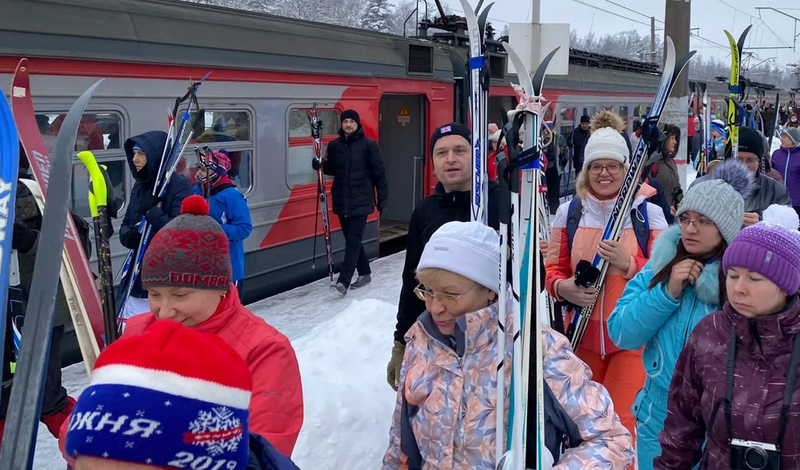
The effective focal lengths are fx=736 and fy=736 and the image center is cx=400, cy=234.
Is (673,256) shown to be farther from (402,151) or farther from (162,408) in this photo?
(402,151)

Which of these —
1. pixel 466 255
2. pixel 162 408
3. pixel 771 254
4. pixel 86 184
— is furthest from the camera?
pixel 86 184

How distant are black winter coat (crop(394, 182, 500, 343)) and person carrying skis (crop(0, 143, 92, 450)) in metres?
1.49

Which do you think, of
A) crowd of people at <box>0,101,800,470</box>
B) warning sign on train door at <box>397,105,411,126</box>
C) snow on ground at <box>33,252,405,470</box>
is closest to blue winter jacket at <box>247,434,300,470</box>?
crowd of people at <box>0,101,800,470</box>

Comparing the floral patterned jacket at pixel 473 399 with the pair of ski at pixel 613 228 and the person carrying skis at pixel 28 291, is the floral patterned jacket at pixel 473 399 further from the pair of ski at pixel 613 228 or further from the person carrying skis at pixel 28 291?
the person carrying skis at pixel 28 291

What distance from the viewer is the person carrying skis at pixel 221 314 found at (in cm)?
187

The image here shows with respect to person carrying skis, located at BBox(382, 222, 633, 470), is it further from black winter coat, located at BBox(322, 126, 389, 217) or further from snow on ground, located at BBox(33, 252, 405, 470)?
black winter coat, located at BBox(322, 126, 389, 217)

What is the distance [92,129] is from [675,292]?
14.2ft

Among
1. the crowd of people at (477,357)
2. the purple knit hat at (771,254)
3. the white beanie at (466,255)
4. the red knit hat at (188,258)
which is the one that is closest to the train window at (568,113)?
the crowd of people at (477,357)

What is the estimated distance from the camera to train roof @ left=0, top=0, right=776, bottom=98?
4.92 m

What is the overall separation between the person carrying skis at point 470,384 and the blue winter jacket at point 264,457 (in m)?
0.59

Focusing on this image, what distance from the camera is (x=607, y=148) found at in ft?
11.3

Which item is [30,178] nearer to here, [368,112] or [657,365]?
[657,365]

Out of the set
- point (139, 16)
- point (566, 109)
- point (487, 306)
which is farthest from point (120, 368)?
point (566, 109)

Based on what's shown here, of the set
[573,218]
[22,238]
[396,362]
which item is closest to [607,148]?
[573,218]
